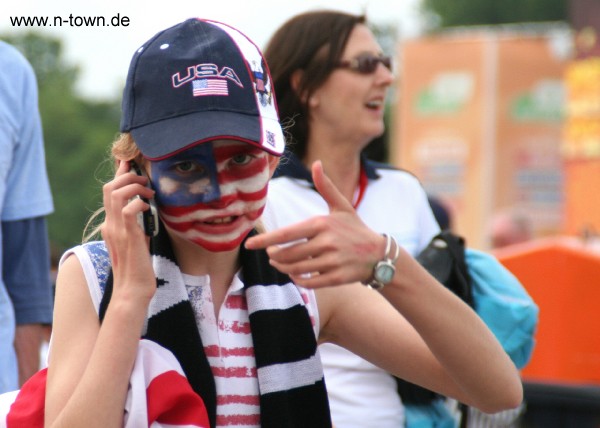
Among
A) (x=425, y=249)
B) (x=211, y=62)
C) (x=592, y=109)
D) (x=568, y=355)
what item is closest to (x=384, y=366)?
(x=211, y=62)

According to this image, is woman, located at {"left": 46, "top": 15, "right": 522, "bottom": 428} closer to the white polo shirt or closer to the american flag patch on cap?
the american flag patch on cap

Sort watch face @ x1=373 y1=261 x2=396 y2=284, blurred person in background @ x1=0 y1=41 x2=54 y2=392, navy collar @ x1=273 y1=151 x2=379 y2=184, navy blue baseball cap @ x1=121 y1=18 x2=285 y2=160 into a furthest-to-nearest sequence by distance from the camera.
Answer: navy collar @ x1=273 y1=151 x2=379 y2=184 → blurred person in background @ x1=0 y1=41 x2=54 y2=392 → navy blue baseball cap @ x1=121 y1=18 x2=285 y2=160 → watch face @ x1=373 y1=261 x2=396 y2=284

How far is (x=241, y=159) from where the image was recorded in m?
2.08

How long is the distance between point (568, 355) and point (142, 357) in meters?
4.59


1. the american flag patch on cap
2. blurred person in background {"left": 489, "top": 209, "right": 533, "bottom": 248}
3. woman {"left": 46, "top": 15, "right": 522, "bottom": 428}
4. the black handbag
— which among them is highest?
the american flag patch on cap

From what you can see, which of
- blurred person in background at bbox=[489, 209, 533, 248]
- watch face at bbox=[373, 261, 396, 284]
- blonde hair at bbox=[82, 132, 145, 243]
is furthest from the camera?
blurred person in background at bbox=[489, 209, 533, 248]

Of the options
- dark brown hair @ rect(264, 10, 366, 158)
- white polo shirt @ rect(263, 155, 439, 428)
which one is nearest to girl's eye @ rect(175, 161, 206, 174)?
white polo shirt @ rect(263, 155, 439, 428)

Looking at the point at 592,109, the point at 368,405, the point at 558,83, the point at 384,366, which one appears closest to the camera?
the point at 384,366

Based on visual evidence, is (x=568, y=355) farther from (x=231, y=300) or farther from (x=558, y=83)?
(x=558, y=83)

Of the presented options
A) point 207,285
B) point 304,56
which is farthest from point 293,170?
point 207,285

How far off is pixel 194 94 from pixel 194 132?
0.08 m

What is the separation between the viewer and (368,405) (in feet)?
10.8

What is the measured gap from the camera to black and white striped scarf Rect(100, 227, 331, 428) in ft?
6.79

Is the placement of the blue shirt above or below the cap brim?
below
